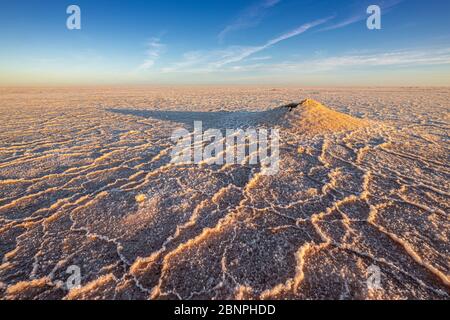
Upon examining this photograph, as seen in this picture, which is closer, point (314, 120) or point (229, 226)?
point (229, 226)

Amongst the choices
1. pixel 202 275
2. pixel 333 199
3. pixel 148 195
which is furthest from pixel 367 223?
pixel 148 195

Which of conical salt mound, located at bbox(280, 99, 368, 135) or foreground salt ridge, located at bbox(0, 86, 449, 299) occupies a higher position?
conical salt mound, located at bbox(280, 99, 368, 135)

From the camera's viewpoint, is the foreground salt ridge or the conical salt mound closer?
the foreground salt ridge

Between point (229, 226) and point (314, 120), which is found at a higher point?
point (314, 120)
